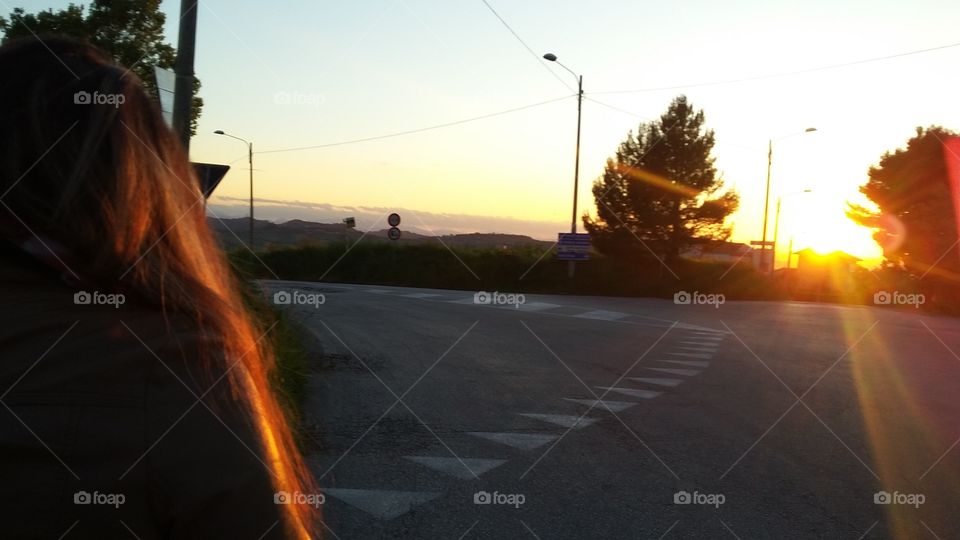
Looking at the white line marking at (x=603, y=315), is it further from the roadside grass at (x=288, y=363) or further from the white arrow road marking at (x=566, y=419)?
the white arrow road marking at (x=566, y=419)

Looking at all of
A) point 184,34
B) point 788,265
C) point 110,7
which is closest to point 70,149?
point 184,34

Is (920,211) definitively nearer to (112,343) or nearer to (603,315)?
(603,315)

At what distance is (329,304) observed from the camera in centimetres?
2159

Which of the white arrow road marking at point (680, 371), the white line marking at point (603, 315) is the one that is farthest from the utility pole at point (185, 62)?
the white line marking at point (603, 315)

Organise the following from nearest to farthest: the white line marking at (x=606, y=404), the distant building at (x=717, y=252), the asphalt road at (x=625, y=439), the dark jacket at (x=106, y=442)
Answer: the dark jacket at (x=106, y=442)
the asphalt road at (x=625, y=439)
the white line marking at (x=606, y=404)
the distant building at (x=717, y=252)

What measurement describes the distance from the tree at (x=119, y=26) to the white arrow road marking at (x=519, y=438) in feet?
22.0

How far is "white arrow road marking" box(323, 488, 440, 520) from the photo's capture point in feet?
16.4

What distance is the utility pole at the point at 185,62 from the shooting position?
7262mm

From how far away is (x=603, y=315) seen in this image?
73.3 ft

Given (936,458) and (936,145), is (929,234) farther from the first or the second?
(936,458)

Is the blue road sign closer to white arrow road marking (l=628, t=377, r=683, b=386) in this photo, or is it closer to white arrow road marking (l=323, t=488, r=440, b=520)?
white arrow road marking (l=628, t=377, r=683, b=386)

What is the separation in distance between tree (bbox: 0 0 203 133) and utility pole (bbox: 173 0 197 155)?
12.5ft

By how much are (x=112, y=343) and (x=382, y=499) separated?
171 inches

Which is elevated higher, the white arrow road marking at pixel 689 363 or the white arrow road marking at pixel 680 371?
the white arrow road marking at pixel 680 371
